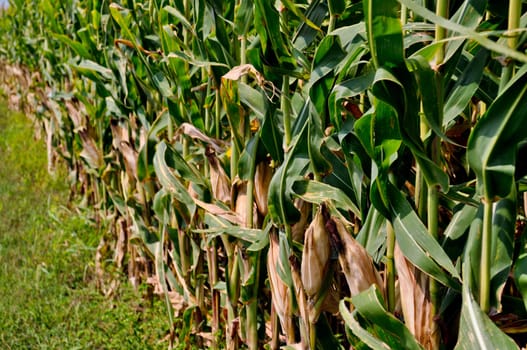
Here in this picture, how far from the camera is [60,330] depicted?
9.79ft

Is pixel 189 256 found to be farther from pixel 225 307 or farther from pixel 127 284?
pixel 127 284

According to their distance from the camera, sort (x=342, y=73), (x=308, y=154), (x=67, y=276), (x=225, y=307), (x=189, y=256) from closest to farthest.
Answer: (x=342, y=73), (x=308, y=154), (x=225, y=307), (x=189, y=256), (x=67, y=276)

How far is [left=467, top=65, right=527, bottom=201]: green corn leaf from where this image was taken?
39.2 inches

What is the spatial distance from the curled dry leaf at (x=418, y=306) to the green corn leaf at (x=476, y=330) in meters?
0.13

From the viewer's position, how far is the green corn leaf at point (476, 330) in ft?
3.50

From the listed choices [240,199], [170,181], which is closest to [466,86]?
[240,199]

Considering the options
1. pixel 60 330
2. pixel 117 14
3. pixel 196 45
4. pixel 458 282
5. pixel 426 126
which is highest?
pixel 117 14

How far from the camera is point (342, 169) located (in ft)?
5.13

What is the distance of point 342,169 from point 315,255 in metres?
0.23

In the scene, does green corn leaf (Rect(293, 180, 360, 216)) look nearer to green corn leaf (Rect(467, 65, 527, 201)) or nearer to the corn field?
the corn field

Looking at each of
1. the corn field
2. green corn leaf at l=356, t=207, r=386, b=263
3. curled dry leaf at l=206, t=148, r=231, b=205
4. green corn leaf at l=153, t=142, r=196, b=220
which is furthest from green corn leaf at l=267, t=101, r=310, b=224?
green corn leaf at l=153, t=142, r=196, b=220

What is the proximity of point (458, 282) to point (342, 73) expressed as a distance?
1.52 feet

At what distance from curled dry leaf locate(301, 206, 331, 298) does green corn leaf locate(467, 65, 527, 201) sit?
45 cm

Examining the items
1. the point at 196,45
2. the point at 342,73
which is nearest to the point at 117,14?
the point at 196,45
